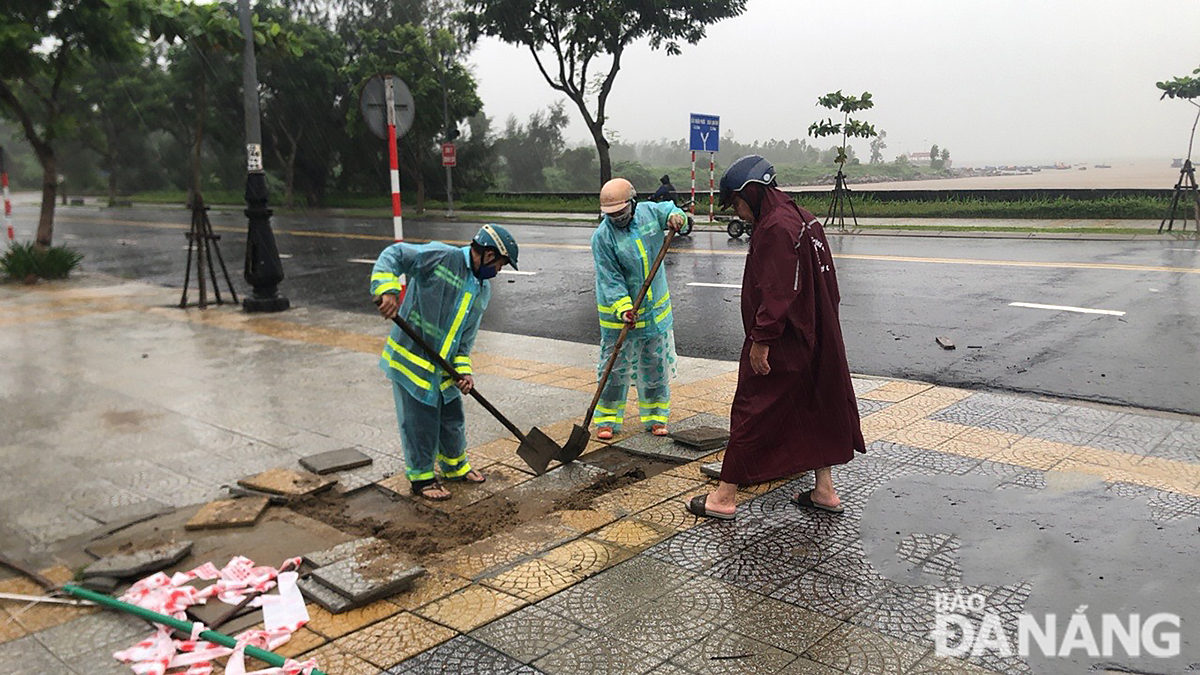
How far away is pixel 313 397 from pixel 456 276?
2.88 metres

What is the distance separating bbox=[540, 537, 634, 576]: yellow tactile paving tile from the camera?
3.95 m

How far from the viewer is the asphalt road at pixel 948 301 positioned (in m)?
7.39

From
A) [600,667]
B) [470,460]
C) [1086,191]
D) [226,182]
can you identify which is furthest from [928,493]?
[226,182]

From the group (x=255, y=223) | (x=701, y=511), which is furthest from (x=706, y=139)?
(x=701, y=511)

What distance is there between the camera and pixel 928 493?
4.65 metres

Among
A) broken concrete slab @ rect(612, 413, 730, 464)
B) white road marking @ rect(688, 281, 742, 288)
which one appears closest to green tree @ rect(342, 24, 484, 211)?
white road marking @ rect(688, 281, 742, 288)

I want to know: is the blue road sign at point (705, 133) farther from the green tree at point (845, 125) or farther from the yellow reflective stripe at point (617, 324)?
the yellow reflective stripe at point (617, 324)

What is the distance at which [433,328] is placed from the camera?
4.90m

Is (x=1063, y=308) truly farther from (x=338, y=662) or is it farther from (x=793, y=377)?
(x=338, y=662)

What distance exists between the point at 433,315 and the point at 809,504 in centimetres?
217

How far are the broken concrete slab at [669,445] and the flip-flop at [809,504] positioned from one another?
866 millimetres

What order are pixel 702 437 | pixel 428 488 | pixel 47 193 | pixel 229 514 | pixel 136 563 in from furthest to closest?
pixel 47 193, pixel 702 437, pixel 428 488, pixel 229 514, pixel 136 563

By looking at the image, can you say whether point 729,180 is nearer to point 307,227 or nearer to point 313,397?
point 313,397

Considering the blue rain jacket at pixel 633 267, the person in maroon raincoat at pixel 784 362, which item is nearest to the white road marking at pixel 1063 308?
the blue rain jacket at pixel 633 267
